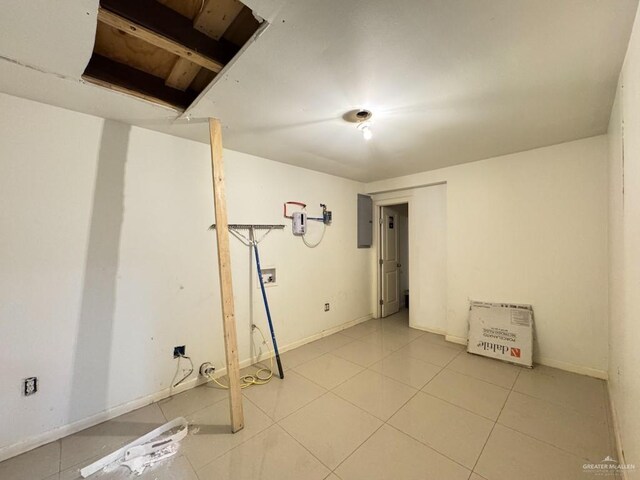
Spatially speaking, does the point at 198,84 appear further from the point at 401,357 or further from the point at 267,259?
the point at 401,357

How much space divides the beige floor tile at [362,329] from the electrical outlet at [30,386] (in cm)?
306

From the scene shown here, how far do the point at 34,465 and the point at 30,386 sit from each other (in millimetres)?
464

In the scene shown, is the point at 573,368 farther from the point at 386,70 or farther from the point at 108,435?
the point at 108,435

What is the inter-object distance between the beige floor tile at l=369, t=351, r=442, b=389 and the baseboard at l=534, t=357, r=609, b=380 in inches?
44.3

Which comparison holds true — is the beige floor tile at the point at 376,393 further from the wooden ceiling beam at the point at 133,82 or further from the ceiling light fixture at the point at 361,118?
the wooden ceiling beam at the point at 133,82

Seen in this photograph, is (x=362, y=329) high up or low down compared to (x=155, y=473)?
up

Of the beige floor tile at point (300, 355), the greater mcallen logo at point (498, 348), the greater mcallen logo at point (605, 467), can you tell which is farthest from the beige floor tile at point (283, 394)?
the greater mcallen logo at point (498, 348)

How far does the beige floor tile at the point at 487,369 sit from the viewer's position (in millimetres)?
2391

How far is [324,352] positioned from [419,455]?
63.6 inches

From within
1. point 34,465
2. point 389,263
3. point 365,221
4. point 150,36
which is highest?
point 150,36

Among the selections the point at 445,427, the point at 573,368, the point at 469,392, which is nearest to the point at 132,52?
the point at 445,427

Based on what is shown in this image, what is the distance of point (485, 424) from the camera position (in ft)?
5.93

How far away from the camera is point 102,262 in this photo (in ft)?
6.33

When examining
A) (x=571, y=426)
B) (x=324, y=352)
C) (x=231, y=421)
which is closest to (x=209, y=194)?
(x=231, y=421)
